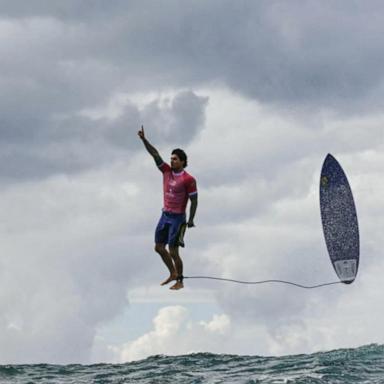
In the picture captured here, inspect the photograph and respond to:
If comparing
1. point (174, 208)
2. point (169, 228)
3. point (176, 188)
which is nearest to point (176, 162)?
point (176, 188)

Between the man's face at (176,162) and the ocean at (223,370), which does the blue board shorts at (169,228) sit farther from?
the ocean at (223,370)

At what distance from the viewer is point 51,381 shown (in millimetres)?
20797

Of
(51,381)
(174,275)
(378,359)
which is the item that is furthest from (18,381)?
(378,359)

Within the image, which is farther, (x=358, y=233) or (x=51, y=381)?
(x=358, y=233)

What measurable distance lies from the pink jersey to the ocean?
447 cm

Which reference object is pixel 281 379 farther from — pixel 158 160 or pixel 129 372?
pixel 158 160

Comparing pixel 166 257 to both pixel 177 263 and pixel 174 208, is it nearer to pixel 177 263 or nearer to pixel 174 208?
pixel 177 263

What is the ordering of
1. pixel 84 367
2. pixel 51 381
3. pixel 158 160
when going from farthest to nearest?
1. pixel 84 367
2. pixel 158 160
3. pixel 51 381

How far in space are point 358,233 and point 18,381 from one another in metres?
12.3

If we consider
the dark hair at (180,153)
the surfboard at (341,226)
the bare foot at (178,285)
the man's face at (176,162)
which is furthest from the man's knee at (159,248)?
the surfboard at (341,226)

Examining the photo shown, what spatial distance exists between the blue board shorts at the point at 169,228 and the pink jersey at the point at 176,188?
18 centimetres

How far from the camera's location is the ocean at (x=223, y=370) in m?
19.5

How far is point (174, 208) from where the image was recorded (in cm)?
2262

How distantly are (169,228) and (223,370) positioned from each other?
13.9ft
